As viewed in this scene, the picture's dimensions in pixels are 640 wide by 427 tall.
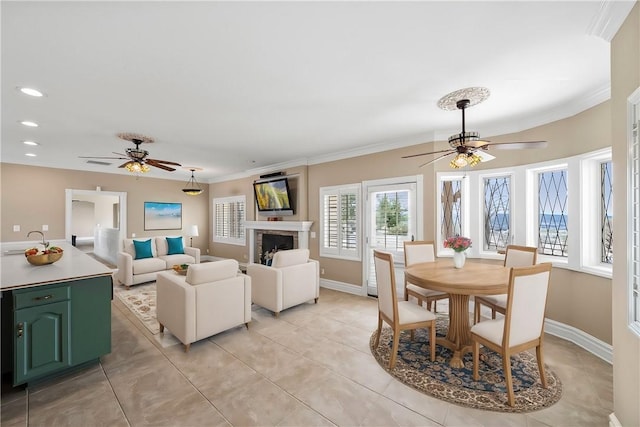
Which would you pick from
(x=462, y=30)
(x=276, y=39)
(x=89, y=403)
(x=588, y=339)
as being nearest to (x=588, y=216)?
(x=588, y=339)

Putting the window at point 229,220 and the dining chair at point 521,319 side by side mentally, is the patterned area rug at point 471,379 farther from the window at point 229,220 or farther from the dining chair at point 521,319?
the window at point 229,220

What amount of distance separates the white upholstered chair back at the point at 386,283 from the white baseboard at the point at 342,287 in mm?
2167

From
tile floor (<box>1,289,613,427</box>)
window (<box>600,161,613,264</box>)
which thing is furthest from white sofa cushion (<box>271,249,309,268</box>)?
window (<box>600,161,613,264</box>)

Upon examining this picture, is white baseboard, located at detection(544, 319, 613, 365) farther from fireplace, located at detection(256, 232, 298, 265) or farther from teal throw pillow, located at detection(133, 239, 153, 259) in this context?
teal throw pillow, located at detection(133, 239, 153, 259)

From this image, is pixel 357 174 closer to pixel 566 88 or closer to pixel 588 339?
pixel 566 88

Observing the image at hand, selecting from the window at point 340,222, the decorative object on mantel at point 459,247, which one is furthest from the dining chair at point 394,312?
the window at point 340,222

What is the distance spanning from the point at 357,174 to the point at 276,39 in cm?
339

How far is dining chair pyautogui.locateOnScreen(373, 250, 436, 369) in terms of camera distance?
2549 mm

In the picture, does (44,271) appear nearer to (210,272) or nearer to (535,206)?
(210,272)

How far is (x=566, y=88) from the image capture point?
8.88 ft

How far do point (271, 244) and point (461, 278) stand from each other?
488cm

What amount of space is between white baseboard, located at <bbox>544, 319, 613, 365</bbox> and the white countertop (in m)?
5.02

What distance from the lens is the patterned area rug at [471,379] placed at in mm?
2090

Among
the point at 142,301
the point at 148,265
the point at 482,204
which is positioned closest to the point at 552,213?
the point at 482,204
